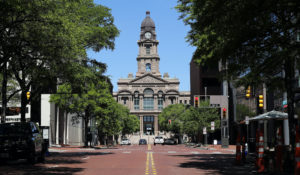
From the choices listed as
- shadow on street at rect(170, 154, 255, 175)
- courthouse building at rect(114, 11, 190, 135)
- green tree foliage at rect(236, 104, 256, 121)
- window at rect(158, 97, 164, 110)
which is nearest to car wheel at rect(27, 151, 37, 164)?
shadow on street at rect(170, 154, 255, 175)

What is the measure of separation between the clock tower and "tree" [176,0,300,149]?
15537 cm

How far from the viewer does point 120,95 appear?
167 meters

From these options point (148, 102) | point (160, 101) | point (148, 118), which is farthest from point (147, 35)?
point (148, 118)

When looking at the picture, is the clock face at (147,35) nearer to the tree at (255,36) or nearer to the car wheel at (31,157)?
the car wheel at (31,157)

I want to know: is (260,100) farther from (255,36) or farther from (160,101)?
(160,101)

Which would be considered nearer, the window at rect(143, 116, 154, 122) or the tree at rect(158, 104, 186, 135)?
the tree at rect(158, 104, 186, 135)

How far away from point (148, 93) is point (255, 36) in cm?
15235

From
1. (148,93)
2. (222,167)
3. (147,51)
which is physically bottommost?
(222,167)

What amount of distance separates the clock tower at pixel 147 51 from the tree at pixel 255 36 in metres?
155

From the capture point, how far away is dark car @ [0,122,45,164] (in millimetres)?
18953

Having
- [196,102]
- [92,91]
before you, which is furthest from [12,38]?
[92,91]

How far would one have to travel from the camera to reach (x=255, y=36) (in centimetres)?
1514

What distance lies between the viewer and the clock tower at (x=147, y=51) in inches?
6821

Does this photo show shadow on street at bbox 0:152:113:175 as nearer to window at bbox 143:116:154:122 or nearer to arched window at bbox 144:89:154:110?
arched window at bbox 144:89:154:110
